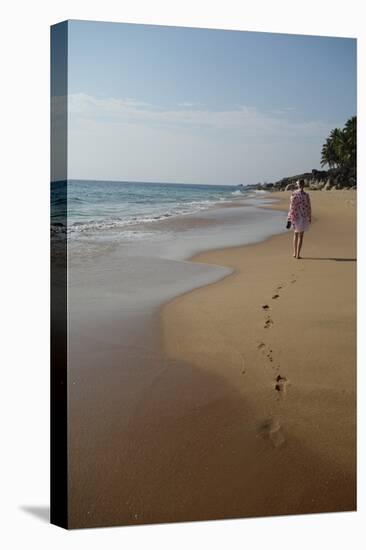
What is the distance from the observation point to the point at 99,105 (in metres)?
4.34

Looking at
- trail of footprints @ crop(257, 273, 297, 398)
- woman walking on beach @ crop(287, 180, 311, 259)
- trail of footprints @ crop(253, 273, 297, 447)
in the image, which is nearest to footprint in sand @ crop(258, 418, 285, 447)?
trail of footprints @ crop(253, 273, 297, 447)

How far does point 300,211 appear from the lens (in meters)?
5.16

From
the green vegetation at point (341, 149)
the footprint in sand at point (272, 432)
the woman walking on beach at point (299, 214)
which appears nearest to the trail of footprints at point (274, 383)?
the footprint in sand at point (272, 432)

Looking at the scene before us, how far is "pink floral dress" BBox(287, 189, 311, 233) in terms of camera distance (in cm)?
511

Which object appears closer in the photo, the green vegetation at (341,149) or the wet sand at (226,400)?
the wet sand at (226,400)

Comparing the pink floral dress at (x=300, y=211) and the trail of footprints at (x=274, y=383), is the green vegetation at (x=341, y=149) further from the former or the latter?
the trail of footprints at (x=274, y=383)

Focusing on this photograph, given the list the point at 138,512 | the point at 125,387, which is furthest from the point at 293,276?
the point at 138,512

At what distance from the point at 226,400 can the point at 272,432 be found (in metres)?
0.29

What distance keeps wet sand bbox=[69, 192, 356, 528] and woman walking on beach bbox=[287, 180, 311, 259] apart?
7cm

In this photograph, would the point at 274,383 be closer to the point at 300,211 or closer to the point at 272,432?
the point at 272,432

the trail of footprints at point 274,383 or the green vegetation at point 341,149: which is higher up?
the green vegetation at point 341,149

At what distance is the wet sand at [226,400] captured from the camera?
4.30m

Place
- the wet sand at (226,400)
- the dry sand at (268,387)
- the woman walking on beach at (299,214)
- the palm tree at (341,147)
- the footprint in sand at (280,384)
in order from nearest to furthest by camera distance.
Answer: the wet sand at (226,400)
the dry sand at (268,387)
the footprint in sand at (280,384)
the palm tree at (341,147)
the woman walking on beach at (299,214)

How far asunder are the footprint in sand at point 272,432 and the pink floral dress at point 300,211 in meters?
1.19
